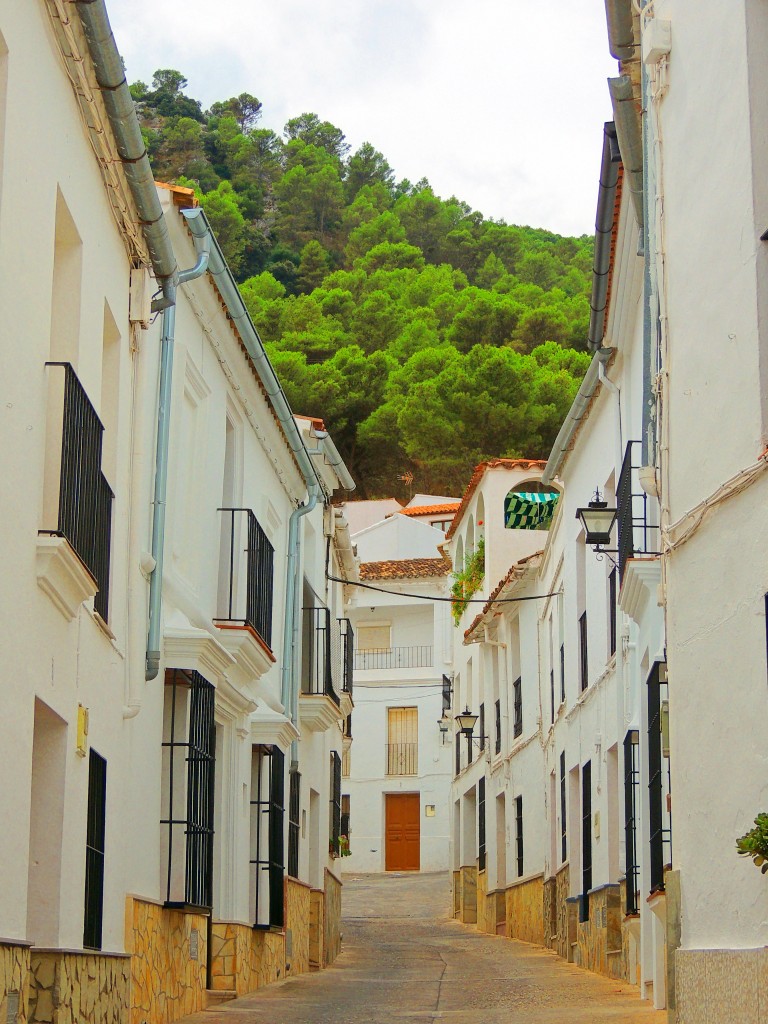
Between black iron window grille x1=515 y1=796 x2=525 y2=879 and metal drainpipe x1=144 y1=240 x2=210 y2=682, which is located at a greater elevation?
metal drainpipe x1=144 y1=240 x2=210 y2=682

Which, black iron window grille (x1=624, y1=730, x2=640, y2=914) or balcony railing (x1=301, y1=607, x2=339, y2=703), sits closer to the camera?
black iron window grille (x1=624, y1=730, x2=640, y2=914)

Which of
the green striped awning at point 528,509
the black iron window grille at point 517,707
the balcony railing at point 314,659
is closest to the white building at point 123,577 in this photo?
the balcony railing at point 314,659

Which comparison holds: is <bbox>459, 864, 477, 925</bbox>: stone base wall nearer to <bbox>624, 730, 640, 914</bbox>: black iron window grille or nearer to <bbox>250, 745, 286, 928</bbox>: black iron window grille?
<bbox>250, 745, 286, 928</bbox>: black iron window grille

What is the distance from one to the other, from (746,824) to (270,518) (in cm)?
1042

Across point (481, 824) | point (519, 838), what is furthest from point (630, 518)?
point (481, 824)

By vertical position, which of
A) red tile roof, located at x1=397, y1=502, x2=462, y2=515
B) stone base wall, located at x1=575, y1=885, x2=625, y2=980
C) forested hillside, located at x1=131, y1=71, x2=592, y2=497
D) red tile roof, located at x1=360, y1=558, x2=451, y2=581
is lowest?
stone base wall, located at x1=575, y1=885, x2=625, y2=980

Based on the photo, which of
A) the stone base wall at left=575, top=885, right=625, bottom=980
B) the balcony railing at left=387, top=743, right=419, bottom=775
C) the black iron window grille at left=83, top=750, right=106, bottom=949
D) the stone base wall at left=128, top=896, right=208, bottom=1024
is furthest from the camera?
the balcony railing at left=387, top=743, right=419, bottom=775

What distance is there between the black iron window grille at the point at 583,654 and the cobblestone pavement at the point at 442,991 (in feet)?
Answer: 11.5

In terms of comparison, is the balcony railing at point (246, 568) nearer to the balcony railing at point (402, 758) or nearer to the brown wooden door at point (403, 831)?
the balcony railing at point (402, 758)

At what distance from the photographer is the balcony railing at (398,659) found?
46062mm

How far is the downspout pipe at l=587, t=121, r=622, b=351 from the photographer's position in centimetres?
1101

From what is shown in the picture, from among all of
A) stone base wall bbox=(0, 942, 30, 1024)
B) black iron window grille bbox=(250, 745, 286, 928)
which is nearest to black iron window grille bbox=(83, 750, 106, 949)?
stone base wall bbox=(0, 942, 30, 1024)

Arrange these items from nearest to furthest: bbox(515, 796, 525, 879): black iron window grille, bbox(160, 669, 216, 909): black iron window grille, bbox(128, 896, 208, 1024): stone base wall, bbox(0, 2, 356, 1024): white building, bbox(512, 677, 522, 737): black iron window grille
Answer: bbox(0, 2, 356, 1024): white building → bbox(128, 896, 208, 1024): stone base wall → bbox(160, 669, 216, 909): black iron window grille → bbox(515, 796, 525, 879): black iron window grille → bbox(512, 677, 522, 737): black iron window grille

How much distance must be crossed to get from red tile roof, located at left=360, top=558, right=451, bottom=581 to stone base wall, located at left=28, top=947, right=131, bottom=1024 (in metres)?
34.8
